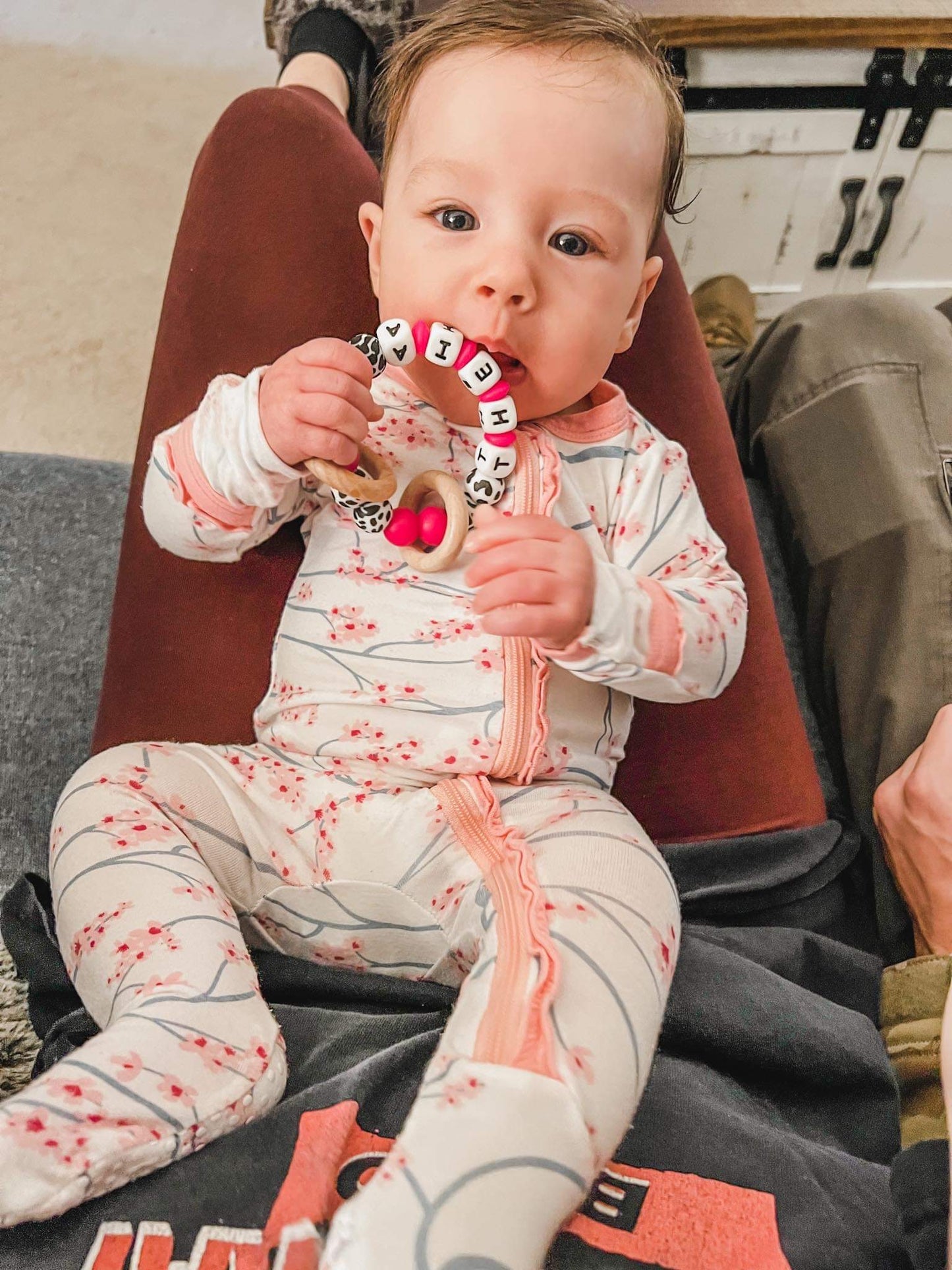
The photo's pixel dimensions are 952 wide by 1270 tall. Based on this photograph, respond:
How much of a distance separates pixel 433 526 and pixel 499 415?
109 millimetres

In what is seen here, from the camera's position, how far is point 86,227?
205 cm

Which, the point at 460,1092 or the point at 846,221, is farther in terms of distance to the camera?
the point at 846,221

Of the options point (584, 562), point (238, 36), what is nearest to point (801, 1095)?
point (584, 562)

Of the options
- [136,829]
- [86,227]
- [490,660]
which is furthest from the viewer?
[86,227]

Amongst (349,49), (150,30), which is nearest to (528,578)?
(349,49)

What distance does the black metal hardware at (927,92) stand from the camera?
1.73 meters

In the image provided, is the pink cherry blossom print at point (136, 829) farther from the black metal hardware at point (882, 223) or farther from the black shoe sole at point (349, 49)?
the black metal hardware at point (882, 223)

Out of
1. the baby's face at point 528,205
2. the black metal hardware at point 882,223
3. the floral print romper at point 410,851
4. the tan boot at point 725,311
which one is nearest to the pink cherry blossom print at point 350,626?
the floral print romper at point 410,851

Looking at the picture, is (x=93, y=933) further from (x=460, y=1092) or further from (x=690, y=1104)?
(x=690, y=1104)

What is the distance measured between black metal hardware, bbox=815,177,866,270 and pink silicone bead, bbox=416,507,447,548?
1488mm

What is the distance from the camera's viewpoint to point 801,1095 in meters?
0.79

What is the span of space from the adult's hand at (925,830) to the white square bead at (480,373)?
0.52 metres

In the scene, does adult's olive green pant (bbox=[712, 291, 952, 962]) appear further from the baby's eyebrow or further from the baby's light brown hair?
the baby's eyebrow

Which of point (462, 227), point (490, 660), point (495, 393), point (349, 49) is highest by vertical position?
point (349, 49)
